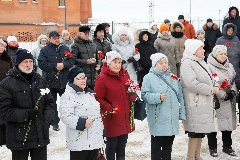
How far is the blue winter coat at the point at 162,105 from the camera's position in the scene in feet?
15.5

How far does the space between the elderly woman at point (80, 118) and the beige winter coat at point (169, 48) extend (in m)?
5.17

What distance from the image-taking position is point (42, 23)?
29.9m

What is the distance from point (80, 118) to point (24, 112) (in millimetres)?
693

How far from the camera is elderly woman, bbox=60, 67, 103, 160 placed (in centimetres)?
400

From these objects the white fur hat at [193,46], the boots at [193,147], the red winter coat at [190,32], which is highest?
the red winter coat at [190,32]

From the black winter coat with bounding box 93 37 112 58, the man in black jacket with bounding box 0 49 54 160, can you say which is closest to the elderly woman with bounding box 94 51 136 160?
the man in black jacket with bounding box 0 49 54 160

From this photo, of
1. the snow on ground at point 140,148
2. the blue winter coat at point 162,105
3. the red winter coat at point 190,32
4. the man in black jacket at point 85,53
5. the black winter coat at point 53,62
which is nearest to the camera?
the blue winter coat at point 162,105

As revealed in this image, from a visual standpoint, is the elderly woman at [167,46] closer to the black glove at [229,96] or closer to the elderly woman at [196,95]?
the black glove at [229,96]

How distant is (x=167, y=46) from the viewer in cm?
901

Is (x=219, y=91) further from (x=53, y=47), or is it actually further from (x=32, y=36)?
(x=32, y=36)

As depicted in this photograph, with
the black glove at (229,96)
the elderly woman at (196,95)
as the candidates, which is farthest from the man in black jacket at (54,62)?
the black glove at (229,96)

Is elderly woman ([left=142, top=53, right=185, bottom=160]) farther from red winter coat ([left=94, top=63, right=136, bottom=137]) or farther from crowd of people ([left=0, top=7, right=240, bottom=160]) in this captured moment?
red winter coat ([left=94, top=63, right=136, bottom=137])

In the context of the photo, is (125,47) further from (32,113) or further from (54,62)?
(32,113)

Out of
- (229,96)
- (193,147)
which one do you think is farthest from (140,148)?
(229,96)
